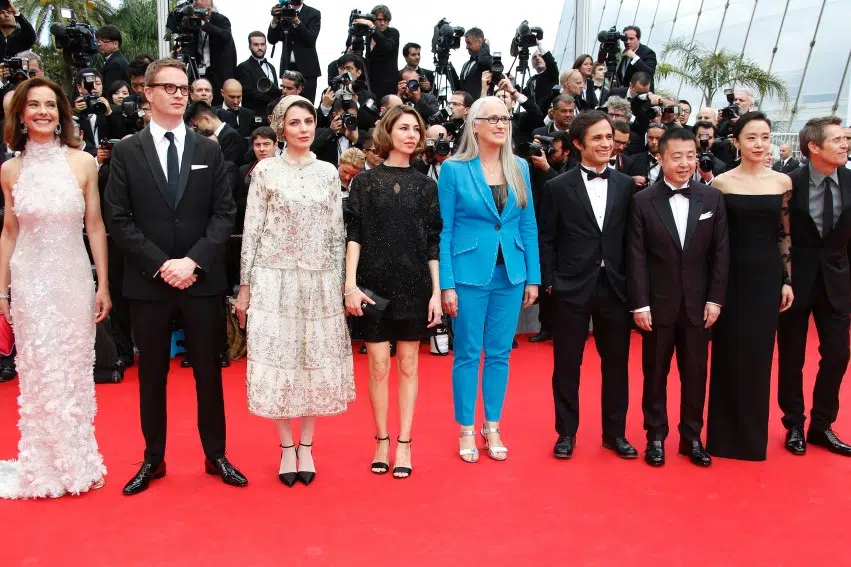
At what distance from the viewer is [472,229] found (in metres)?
3.71

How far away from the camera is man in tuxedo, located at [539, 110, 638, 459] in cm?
376

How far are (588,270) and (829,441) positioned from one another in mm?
1418

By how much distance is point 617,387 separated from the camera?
153 inches

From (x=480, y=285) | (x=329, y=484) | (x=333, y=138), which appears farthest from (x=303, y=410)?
(x=333, y=138)

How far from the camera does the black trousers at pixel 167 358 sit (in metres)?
3.35

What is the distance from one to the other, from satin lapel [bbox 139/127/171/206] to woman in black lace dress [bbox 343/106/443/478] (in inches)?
29.6

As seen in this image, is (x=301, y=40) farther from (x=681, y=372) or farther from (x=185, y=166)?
(x=681, y=372)

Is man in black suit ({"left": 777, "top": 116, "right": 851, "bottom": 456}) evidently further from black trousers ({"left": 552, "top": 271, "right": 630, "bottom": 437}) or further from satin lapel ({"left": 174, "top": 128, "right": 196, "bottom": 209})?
satin lapel ({"left": 174, "top": 128, "right": 196, "bottom": 209})

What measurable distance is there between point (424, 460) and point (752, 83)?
50.4 ft

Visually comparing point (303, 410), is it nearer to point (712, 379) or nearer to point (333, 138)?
point (712, 379)

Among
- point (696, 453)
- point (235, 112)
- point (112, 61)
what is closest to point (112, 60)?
point (112, 61)

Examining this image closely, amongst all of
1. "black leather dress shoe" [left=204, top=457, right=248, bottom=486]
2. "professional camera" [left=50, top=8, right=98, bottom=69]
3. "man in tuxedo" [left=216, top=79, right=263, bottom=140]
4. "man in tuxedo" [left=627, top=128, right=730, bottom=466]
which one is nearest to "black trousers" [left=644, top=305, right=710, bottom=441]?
"man in tuxedo" [left=627, top=128, right=730, bottom=466]

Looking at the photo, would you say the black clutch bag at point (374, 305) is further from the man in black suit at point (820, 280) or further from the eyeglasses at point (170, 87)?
the man in black suit at point (820, 280)

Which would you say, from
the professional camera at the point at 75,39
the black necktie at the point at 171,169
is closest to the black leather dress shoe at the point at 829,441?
the black necktie at the point at 171,169
